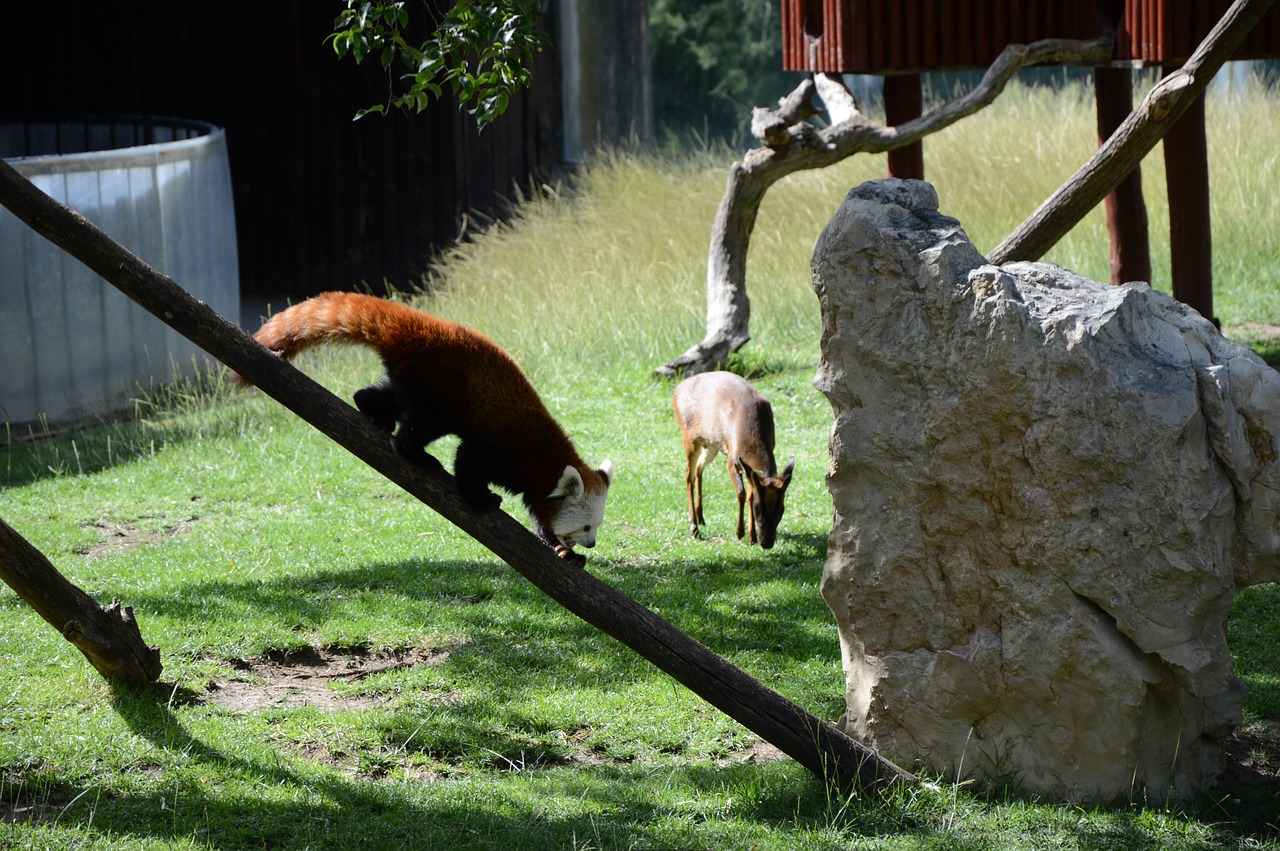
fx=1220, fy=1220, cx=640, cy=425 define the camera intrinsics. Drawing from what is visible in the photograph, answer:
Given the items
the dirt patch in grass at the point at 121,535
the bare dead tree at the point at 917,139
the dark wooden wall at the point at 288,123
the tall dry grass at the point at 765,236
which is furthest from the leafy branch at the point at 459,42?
the dark wooden wall at the point at 288,123

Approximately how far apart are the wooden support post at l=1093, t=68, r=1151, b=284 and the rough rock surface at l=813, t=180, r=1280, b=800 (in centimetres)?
615

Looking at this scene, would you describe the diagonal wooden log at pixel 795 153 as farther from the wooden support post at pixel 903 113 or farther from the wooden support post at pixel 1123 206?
the wooden support post at pixel 1123 206

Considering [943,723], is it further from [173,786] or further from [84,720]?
[84,720]

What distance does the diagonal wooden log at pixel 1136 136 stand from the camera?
656cm

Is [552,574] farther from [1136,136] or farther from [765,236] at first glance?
[765,236]

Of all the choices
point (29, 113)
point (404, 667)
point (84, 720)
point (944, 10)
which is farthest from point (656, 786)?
point (29, 113)

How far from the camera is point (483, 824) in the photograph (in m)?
4.43

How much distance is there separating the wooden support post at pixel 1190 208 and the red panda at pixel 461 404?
251 inches

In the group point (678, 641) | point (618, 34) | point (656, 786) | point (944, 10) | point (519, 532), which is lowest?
point (656, 786)

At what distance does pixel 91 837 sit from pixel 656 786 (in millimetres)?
2046

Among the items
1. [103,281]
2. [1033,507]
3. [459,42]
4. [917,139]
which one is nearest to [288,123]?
[103,281]

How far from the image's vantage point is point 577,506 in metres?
5.69

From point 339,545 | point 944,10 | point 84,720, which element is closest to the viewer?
point 84,720

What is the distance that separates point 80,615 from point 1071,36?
8498 mm
